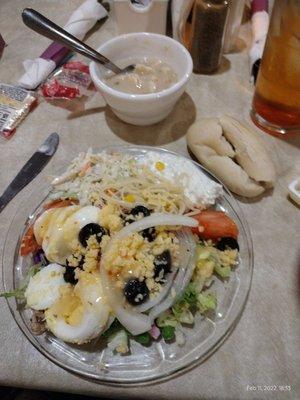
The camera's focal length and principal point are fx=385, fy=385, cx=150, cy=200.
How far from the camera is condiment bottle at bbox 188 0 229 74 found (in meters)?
1.06

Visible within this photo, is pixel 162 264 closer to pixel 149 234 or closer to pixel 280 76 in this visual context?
pixel 149 234

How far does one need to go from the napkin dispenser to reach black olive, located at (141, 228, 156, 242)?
2.48ft

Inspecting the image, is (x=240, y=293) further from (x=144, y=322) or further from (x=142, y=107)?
(x=142, y=107)

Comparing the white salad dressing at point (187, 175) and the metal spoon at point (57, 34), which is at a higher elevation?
the metal spoon at point (57, 34)

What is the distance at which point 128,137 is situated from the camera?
1.11 metres

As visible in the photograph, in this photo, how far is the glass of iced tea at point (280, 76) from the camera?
859mm

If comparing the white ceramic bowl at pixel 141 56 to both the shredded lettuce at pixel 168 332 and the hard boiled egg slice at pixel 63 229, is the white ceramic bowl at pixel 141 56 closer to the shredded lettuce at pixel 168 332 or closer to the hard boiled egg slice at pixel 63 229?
the hard boiled egg slice at pixel 63 229

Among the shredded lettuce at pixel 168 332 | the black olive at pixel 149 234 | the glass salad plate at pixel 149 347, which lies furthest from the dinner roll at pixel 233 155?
the shredded lettuce at pixel 168 332

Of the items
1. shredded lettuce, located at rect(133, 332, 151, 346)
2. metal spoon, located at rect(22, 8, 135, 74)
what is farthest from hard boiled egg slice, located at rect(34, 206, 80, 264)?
metal spoon, located at rect(22, 8, 135, 74)

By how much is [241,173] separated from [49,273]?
0.50 m

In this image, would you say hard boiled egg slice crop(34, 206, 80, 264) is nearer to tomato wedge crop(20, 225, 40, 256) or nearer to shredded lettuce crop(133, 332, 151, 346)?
tomato wedge crop(20, 225, 40, 256)

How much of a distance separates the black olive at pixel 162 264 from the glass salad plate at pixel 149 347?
124 mm

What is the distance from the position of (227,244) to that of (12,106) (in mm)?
761

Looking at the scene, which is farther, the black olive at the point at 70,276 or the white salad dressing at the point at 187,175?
the white salad dressing at the point at 187,175
